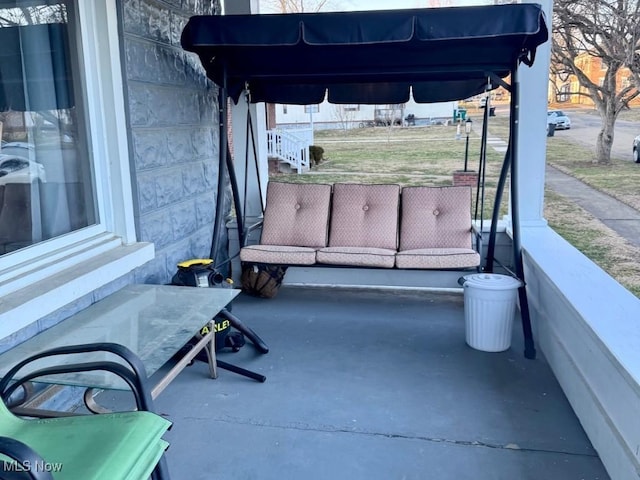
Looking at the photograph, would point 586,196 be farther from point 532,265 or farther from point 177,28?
point 177,28

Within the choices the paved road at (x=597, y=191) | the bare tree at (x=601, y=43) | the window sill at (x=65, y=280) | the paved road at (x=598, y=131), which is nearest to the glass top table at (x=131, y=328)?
the window sill at (x=65, y=280)

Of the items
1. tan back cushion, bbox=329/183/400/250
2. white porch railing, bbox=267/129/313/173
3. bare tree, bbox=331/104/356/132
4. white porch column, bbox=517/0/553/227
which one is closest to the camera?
white porch column, bbox=517/0/553/227

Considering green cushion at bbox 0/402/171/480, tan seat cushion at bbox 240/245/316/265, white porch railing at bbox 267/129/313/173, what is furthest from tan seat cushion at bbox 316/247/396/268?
white porch railing at bbox 267/129/313/173

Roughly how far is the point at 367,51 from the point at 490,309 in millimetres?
1921

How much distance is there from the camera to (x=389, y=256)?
367 cm

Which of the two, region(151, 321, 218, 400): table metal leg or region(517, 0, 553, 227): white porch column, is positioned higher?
region(517, 0, 553, 227): white porch column

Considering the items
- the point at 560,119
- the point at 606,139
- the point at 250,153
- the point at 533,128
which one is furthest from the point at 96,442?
the point at 560,119

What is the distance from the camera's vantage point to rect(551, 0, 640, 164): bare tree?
23.0 ft

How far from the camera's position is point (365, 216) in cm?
420

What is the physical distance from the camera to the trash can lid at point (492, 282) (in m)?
3.12

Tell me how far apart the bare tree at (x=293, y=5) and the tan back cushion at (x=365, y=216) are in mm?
4997

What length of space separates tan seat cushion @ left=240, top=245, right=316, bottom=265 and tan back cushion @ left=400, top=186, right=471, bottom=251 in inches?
30.7

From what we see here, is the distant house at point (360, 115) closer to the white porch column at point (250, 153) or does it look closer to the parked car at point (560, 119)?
Result: the parked car at point (560, 119)

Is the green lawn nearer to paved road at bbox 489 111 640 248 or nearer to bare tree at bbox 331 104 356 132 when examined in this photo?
paved road at bbox 489 111 640 248
